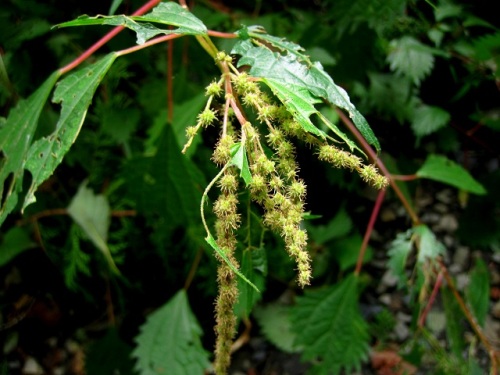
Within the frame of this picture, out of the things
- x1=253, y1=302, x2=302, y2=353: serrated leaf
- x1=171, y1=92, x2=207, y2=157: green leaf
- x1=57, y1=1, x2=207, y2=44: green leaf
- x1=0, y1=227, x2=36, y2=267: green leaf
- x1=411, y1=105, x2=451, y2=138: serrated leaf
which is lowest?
x1=253, y1=302, x2=302, y2=353: serrated leaf

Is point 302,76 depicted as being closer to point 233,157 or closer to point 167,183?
point 233,157

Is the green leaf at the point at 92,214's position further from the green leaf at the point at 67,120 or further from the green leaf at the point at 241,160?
the green leaf at the point at 241,160

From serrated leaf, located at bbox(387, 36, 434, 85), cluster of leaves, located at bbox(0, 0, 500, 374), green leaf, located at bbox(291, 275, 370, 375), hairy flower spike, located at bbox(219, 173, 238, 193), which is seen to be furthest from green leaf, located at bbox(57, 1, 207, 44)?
green leaf, located at bbox(291, 275, 370, 375)

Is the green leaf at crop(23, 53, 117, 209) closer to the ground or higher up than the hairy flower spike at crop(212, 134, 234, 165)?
closer to the ground

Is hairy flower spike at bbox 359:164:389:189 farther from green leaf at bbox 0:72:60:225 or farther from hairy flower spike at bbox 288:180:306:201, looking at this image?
green leaf at bbox 0:72:60:225

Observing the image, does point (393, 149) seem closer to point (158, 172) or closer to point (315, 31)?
point (315, 31)

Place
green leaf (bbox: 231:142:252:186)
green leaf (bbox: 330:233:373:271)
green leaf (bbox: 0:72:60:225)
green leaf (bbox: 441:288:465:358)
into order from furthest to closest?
green leaf (bbox: 330:233:373:271), green leaf (bbox: 441:288:465:358), green leaf (bbox: 0:72:60:225), green leaf (bbox: 231:142:252:186)
